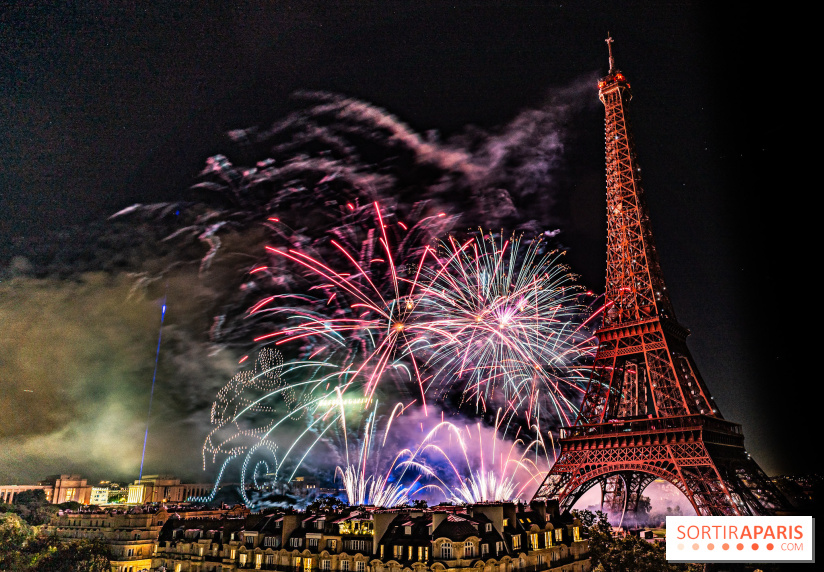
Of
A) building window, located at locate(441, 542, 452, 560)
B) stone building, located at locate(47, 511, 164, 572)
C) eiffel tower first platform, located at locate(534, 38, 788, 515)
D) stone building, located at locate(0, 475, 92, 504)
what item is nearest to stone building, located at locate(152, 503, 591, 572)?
building window, located at locate(441, 542, 452, 560)

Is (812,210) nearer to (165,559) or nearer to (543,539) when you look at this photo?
(543,539)

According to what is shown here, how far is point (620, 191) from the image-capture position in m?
43.7

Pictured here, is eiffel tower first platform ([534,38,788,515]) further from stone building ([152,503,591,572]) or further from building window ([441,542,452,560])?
building window ([441,542,452,560])

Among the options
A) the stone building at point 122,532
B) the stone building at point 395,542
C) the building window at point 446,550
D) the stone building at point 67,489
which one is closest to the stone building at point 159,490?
the stone building at point 67,489

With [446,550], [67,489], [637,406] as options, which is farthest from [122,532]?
[67,489]

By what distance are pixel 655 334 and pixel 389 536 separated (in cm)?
2506

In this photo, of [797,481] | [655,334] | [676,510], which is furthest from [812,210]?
[676,510]

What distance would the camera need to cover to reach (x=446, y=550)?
20.8 m

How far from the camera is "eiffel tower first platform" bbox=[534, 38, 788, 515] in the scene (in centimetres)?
3222
